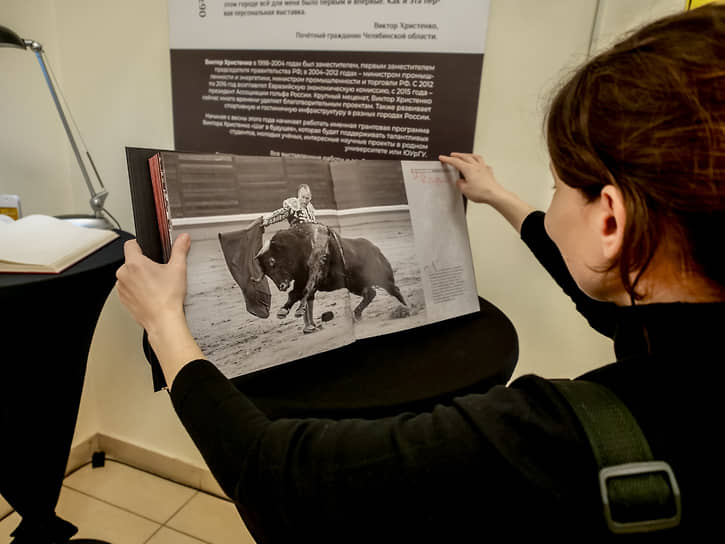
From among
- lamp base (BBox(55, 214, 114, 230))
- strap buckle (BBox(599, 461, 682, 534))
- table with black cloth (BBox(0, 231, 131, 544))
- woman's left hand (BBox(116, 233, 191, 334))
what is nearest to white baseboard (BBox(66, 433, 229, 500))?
table with black cloth (BBox(0, 231, 131, 544))

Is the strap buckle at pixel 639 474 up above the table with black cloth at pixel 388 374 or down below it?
above

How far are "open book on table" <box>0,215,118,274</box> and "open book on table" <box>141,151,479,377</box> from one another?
360mm

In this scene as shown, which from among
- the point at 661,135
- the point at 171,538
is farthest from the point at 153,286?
the point at 171,538

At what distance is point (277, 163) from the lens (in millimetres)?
748

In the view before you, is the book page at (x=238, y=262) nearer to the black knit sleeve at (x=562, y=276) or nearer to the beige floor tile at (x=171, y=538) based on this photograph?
the black knit sleeve at (x=562, y=276)

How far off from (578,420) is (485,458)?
0.28 feet

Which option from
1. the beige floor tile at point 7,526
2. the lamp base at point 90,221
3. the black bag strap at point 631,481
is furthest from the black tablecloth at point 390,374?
the beige floor tile at point 7,526

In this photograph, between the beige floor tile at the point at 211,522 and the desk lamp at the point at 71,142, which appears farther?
the beige floor tile at the point at 211,522

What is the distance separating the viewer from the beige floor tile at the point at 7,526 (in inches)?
53.3

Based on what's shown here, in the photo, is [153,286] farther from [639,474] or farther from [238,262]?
[639,474]

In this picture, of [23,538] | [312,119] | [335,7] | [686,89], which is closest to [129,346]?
[23,538]

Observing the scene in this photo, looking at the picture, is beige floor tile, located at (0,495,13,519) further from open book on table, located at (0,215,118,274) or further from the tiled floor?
open book on table, located at (0,215,118,274)

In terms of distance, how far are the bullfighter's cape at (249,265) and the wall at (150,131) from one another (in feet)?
2.11

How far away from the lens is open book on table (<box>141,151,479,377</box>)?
0.66 m
